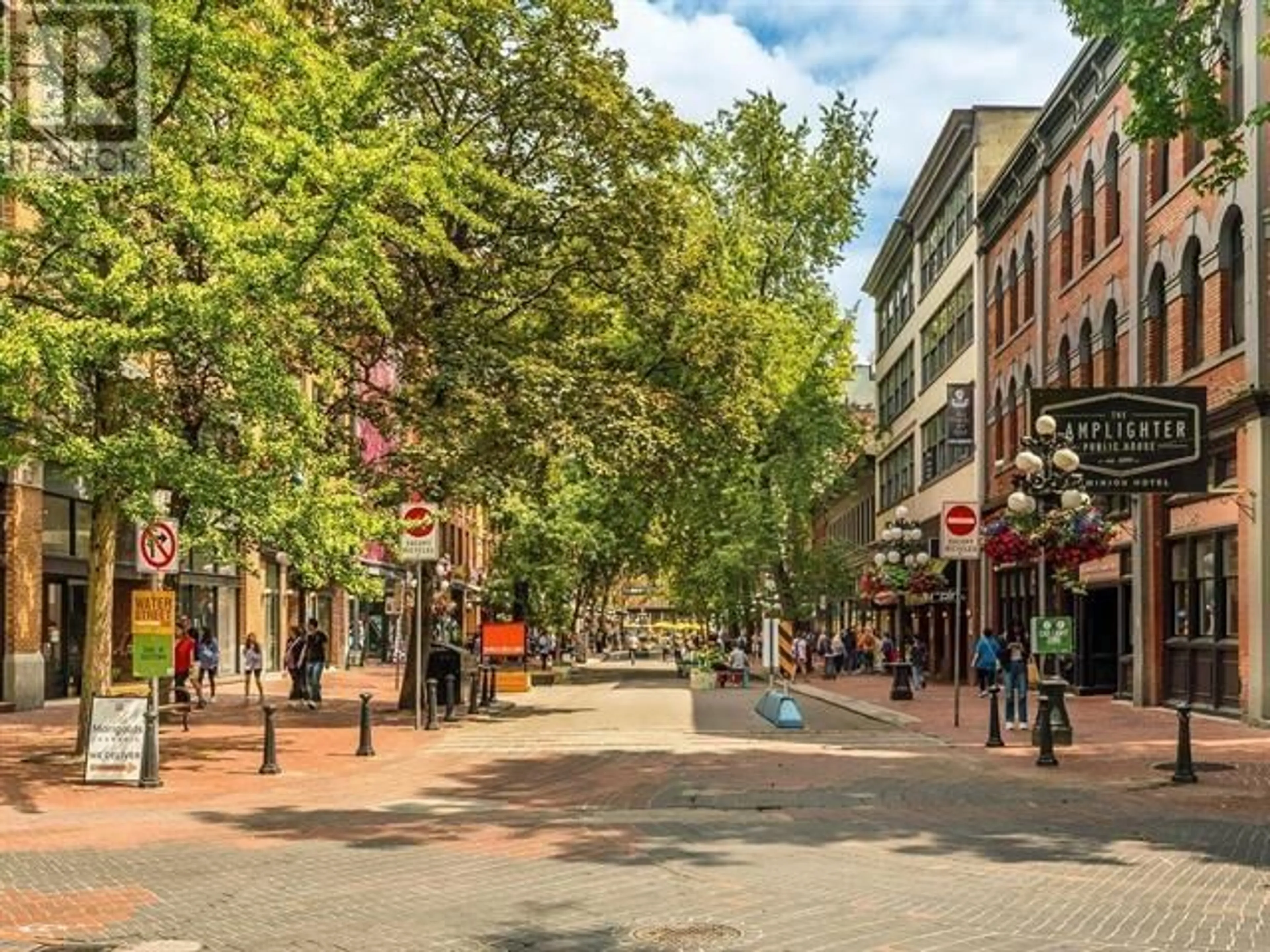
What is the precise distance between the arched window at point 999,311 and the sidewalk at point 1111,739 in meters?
12.2

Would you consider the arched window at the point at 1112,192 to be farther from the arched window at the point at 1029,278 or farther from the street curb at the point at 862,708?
the street curb at the point at 862,708

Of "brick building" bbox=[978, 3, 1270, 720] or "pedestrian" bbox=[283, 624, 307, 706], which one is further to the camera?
"pedestrian" bbox=[283, 624, 307, 706]

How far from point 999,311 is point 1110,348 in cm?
1083

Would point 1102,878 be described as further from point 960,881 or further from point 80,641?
point 80,641

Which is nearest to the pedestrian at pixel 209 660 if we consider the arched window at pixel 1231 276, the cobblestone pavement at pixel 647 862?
the cobblestone pavement at pixel 647 862

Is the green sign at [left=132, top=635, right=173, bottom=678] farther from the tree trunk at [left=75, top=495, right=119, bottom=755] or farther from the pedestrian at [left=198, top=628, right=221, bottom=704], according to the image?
the pedestrian at [left=198, top=628, right=221, bottom=704]

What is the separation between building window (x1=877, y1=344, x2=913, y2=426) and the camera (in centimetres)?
5925

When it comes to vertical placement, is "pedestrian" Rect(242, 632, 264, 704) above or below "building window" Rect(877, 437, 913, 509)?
below

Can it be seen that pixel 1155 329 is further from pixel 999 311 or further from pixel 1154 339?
pixel 999 311

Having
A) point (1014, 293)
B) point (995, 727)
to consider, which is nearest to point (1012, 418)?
point (1014, 293)

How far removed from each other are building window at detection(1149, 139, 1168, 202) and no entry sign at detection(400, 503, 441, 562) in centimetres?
1503

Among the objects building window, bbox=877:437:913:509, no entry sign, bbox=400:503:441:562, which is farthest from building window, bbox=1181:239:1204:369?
building window, bbox=877:437:913:509

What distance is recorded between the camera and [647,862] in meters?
10.7

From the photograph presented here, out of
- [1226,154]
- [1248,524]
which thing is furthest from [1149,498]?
[1226,154]
